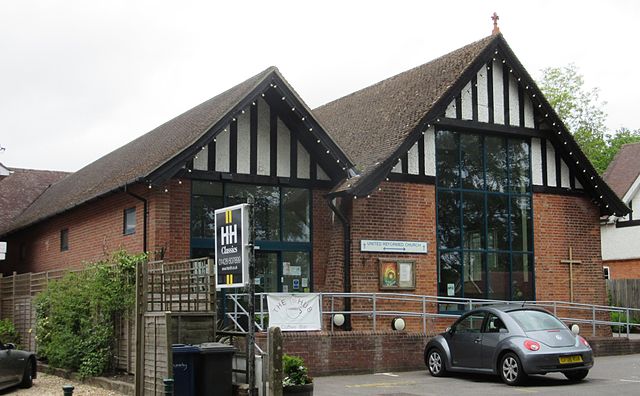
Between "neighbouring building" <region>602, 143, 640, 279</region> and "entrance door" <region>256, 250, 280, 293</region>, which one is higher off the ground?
"neighbouring building" <region>602, 143, 640, 279</region>

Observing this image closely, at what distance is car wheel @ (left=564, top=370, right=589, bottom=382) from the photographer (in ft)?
51.4

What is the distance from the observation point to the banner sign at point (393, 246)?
2077 centimetres

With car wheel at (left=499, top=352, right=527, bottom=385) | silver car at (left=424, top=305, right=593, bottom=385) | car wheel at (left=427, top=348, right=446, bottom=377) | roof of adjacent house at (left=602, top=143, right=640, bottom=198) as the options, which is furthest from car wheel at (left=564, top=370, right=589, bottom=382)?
roof of adjacent house at (left=602, top=143, right=640, bottom=198)

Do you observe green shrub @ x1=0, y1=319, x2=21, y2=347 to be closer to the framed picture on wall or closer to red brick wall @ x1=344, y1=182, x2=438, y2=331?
red brick wall @ x1=344, y1=182, x2=438, y2=331

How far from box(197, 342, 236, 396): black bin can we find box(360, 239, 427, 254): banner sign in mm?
8052

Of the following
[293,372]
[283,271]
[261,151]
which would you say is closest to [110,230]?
[261,151]

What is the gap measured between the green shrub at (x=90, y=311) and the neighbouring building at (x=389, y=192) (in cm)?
226

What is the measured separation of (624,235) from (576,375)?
2426 centimetres

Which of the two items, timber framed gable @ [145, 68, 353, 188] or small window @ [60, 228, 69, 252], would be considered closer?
timber framed gable @ [145, 68, 353, 188]

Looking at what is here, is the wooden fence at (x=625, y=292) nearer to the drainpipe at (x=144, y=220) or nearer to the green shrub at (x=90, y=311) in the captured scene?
the drainpipe at (x=144, y=220)

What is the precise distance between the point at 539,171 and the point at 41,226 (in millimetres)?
16493

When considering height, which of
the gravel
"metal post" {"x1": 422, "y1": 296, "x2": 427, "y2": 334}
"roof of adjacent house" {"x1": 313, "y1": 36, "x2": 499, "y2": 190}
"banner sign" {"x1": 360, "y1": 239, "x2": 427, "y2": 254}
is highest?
"roof of adjacent house" {"x1": 313, "y1": 36, "x2": 499, "y2": 190}

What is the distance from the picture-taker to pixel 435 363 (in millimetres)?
17453

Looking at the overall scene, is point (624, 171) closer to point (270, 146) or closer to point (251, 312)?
point (270, 146)
